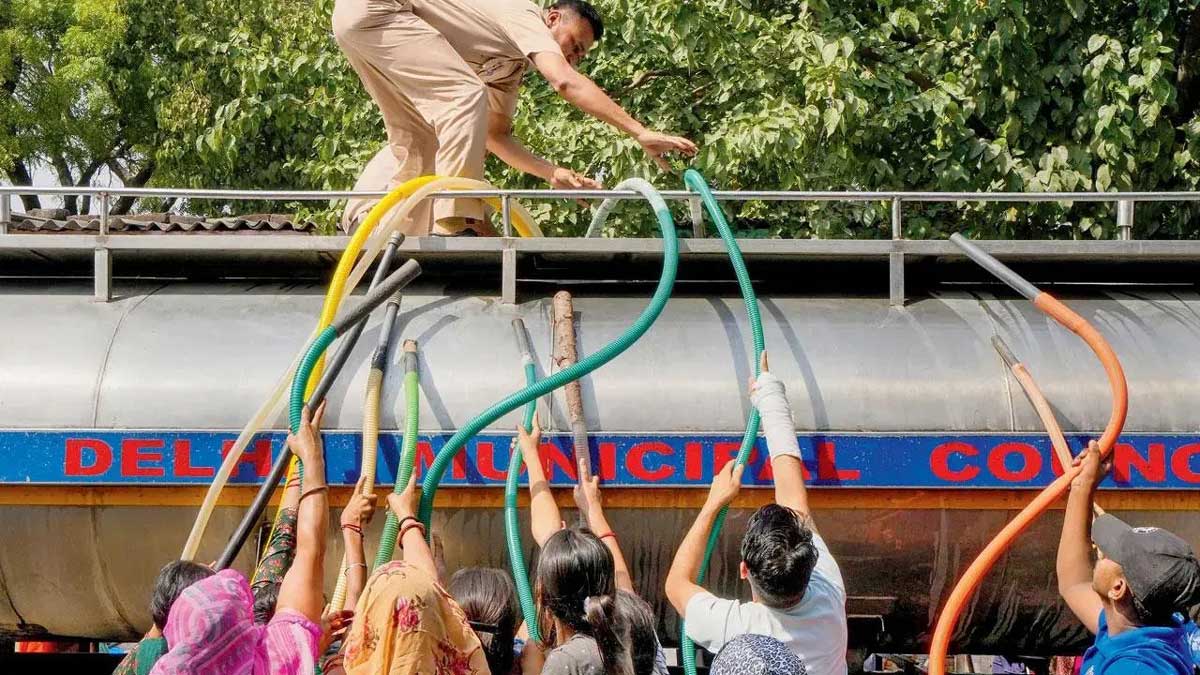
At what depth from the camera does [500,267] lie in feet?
18.9

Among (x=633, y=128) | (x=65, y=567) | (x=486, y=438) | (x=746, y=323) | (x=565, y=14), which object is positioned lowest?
(x=65, y=567)

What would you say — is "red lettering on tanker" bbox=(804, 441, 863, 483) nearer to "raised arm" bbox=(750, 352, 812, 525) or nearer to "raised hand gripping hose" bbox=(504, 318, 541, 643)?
"raised arm" bbox=(750, 352, 812, 525)

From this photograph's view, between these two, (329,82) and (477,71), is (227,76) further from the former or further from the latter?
(477,71)

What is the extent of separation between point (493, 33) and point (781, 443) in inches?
98.6

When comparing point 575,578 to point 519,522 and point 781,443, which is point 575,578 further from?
point 519,522

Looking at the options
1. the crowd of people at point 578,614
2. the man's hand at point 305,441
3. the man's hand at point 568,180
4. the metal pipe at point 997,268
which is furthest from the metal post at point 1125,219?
the man's hand at point 305,441

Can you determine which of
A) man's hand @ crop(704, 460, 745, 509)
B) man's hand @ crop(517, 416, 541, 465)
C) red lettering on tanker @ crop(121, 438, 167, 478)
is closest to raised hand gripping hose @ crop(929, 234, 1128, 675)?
man's hand @ crop(704, 460, 745, 509)

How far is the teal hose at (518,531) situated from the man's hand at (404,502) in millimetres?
329

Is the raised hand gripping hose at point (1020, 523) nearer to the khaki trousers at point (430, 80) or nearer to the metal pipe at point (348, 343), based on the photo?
the metal pipe at point (348, 343)

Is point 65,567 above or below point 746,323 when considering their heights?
below

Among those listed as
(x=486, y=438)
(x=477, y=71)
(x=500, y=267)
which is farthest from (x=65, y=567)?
(x=477, y=71)

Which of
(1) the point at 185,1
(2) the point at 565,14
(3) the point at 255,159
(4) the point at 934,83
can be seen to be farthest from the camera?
(1) the point at 185,1

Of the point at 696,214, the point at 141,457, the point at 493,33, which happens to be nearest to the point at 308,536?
the point at 141,457

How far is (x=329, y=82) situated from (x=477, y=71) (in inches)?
214
